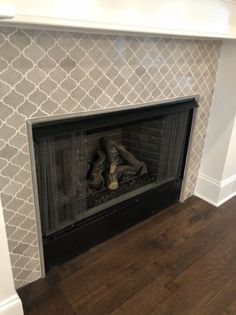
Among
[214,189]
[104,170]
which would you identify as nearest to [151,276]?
[104,170]

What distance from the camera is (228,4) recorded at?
4.90ft

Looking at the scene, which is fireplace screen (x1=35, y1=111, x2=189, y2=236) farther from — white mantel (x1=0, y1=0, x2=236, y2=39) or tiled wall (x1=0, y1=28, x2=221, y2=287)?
white mantel (x1=0, y1=0, x2=236, y2=39)

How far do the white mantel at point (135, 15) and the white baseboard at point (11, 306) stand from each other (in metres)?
1.17

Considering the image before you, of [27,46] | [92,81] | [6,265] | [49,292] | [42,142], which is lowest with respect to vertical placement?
[49,292]

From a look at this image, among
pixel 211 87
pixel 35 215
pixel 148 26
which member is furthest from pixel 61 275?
pixel 211 87

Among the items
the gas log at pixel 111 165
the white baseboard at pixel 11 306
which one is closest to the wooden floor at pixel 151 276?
the white baseboard at pixel 11 306

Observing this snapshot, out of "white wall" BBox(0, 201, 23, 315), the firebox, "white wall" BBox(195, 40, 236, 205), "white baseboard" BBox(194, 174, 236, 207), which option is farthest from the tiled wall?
"white baseboard" BBox(194, 174, 236, 207)

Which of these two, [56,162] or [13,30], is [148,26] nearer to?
[13,30]

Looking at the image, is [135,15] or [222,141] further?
[222,141]

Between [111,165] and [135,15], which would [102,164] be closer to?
[111,165]

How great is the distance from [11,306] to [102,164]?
1013 millimetres

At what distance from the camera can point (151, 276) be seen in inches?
64.1

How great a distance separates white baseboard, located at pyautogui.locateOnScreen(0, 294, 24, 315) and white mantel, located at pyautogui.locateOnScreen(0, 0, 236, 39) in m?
1.17

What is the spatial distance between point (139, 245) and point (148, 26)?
4.34 feet
